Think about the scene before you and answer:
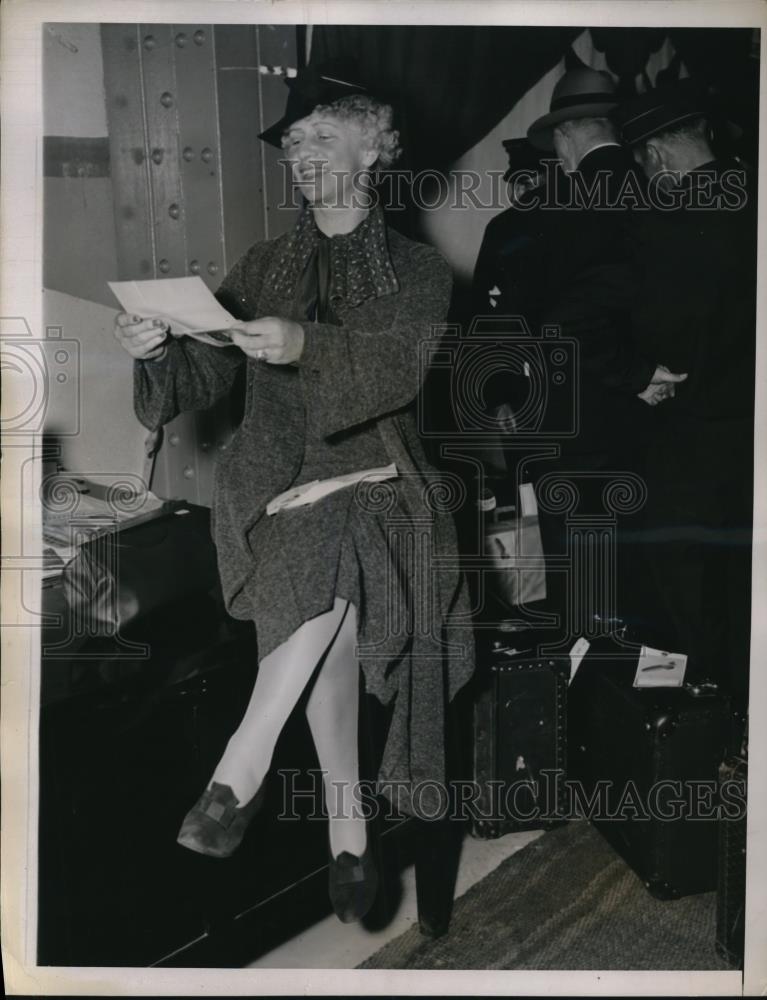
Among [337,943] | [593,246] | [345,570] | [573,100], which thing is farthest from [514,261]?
[337,943]

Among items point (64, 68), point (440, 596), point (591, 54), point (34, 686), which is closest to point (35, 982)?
point (34, 686)

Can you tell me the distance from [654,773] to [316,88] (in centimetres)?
Result: 136

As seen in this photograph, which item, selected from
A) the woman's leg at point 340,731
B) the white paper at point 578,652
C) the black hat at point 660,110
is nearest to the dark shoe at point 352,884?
the woman's leg at point 340,731

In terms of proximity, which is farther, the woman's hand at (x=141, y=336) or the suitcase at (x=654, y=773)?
the suitcase at (x=654, y=773)

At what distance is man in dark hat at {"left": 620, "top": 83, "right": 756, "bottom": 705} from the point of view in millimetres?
1571

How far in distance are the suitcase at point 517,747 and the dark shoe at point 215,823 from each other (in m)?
0.43

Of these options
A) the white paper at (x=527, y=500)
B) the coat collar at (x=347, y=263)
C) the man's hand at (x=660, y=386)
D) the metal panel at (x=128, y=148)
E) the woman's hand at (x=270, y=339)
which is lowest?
the white paper at (x=527, y=500)

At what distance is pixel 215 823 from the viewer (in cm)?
157

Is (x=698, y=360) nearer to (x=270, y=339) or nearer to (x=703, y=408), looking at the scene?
(x=703, y=408)

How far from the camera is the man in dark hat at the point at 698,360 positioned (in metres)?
1.57

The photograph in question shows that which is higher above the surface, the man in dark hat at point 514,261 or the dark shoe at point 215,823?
the man in dark hat at point 514,261

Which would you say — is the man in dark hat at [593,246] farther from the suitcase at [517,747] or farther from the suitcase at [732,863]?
the suitcase at [732,863]

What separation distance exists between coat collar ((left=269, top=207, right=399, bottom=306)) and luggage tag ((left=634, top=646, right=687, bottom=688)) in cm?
82

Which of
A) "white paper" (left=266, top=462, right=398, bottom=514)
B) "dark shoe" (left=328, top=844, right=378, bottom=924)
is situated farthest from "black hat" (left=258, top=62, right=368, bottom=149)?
"dark shoe" (left=328, top=844, right=378, bottom=924)
